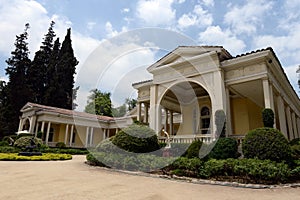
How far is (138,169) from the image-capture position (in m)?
8.14

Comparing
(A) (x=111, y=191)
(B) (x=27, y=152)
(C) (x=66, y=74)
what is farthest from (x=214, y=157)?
(C) (x=66, y=74)

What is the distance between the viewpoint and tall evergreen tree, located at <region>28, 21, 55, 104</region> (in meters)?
36.0

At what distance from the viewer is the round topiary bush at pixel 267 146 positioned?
22.3 feet

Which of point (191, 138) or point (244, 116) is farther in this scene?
point (244, 116)

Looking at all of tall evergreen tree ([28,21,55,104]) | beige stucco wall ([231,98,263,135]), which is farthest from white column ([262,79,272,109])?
tall evergreen tree ([28,21,55,104])

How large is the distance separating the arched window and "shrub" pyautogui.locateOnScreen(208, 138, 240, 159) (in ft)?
20.3

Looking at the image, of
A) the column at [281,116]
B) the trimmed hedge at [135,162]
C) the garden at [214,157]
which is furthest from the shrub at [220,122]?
the column at [281,116]

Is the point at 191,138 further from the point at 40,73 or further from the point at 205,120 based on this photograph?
the point at 40,73

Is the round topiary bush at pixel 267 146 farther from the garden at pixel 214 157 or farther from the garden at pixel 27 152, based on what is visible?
the garden at pixel 27 152

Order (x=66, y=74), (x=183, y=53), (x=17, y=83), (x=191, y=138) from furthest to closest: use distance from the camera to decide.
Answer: (x=66, y=74), (x=17, y=83), (x=183, y=53), (x=191, y=138)

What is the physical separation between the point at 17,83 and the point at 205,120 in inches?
1084

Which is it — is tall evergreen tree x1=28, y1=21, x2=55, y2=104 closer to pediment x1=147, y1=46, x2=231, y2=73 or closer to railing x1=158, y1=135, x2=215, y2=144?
pediment x1=147, y1=46, x2=231, y2=73

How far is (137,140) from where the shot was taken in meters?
8.91

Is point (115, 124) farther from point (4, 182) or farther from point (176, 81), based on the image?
point (4, 182)
